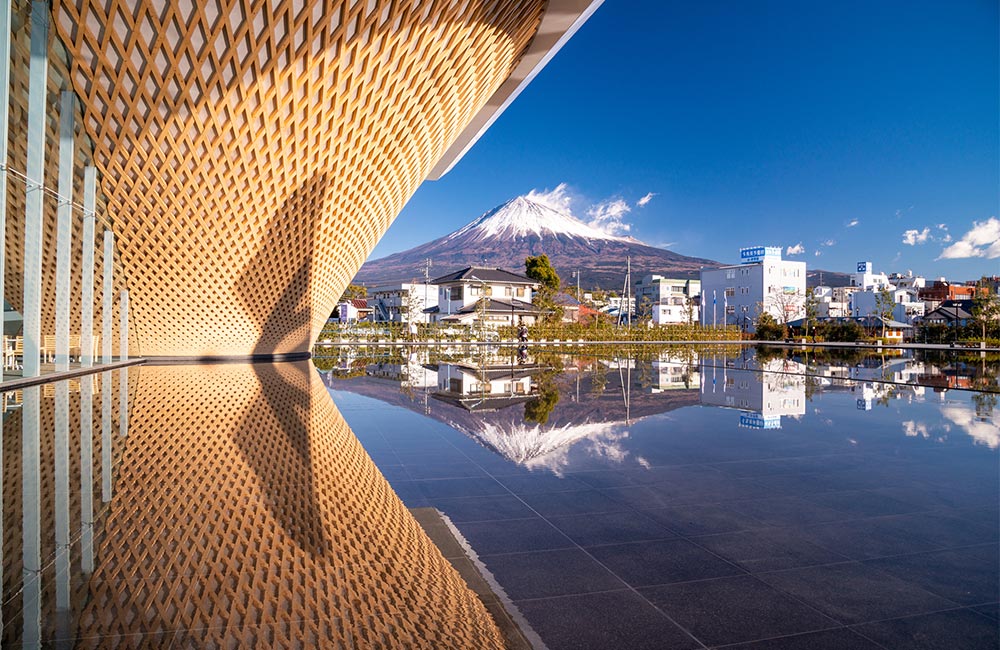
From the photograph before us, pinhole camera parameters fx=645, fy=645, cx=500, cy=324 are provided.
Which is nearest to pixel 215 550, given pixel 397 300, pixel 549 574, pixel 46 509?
pixel 46 509

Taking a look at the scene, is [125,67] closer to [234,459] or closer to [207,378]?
[207,378]

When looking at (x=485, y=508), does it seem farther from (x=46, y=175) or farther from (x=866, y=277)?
(x=866, y=277)

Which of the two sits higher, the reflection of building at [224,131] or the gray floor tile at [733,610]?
the reflection of building at [224,131]

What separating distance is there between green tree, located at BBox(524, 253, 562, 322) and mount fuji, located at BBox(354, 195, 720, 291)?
72.3 metres

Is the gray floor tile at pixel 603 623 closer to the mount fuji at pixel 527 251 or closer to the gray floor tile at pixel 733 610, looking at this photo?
the gray floor tile at pixel 733 610

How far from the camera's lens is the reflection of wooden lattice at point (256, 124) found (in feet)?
32.7

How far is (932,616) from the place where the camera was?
2.36m

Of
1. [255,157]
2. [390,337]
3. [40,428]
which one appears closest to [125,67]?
[255,157]

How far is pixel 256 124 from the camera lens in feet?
40.3

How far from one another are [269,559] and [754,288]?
72.0 metres

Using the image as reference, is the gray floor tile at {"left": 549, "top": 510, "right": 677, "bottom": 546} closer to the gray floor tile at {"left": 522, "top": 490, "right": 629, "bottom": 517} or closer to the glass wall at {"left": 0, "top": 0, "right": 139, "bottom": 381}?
the gray floor tile at {"left": 522, "top": 490, "right": 629, "bottom": 517}

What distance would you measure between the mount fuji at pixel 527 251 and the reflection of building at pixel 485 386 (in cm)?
11817

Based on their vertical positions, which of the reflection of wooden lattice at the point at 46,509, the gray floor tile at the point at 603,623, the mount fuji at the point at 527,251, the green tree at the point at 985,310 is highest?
the mount fuji at the point at 527,251

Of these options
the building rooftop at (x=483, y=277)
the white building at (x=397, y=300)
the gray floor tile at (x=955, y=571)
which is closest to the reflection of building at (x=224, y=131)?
the gray floor tile at (x=955, y=571)
